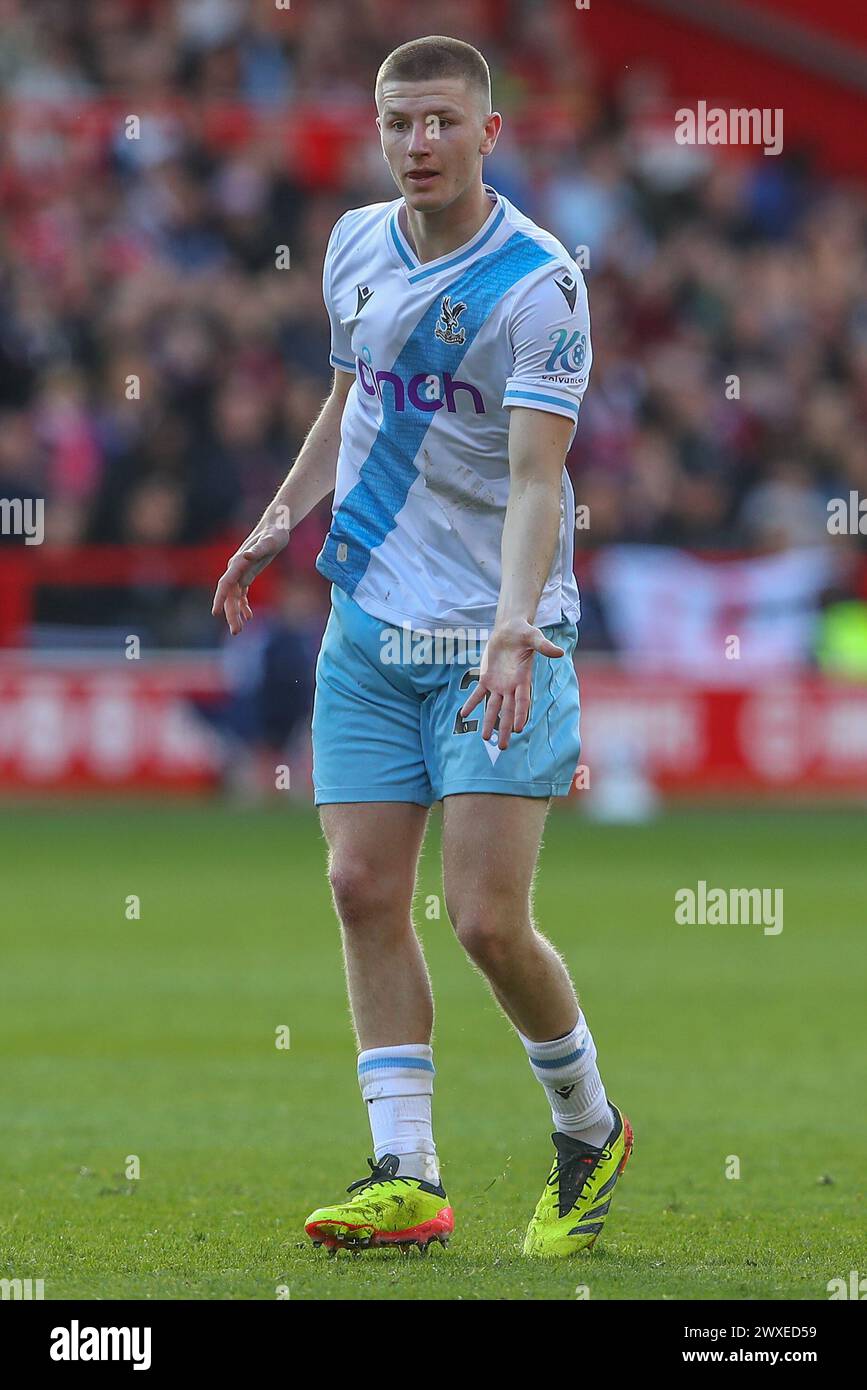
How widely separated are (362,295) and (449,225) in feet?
0.90

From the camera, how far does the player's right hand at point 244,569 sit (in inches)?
223

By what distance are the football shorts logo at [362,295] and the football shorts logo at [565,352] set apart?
1.67 feet

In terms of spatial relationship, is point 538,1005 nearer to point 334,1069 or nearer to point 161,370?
point 334,1069

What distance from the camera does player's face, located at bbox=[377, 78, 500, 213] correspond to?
16.8 ft

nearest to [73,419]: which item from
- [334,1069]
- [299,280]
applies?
[299,280]

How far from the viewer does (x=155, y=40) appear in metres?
22.1

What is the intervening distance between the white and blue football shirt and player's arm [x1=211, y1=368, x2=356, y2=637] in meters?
0.14

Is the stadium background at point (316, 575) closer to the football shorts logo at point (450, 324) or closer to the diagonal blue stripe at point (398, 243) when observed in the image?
the football shorts logo at point (450, 324)

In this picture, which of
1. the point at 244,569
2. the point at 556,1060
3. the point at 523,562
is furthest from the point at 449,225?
the point at 556,1060

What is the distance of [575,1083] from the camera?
549cm

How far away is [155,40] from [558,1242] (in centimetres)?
1845

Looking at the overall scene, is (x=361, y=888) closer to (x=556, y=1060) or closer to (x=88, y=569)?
(x=556, y=1060)

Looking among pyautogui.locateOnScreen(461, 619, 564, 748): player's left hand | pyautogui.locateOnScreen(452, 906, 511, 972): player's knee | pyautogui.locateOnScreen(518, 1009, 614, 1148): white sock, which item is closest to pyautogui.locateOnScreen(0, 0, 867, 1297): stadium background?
pyautogui.locateOnScreen(518, 1009, 614, 1148): white sock
